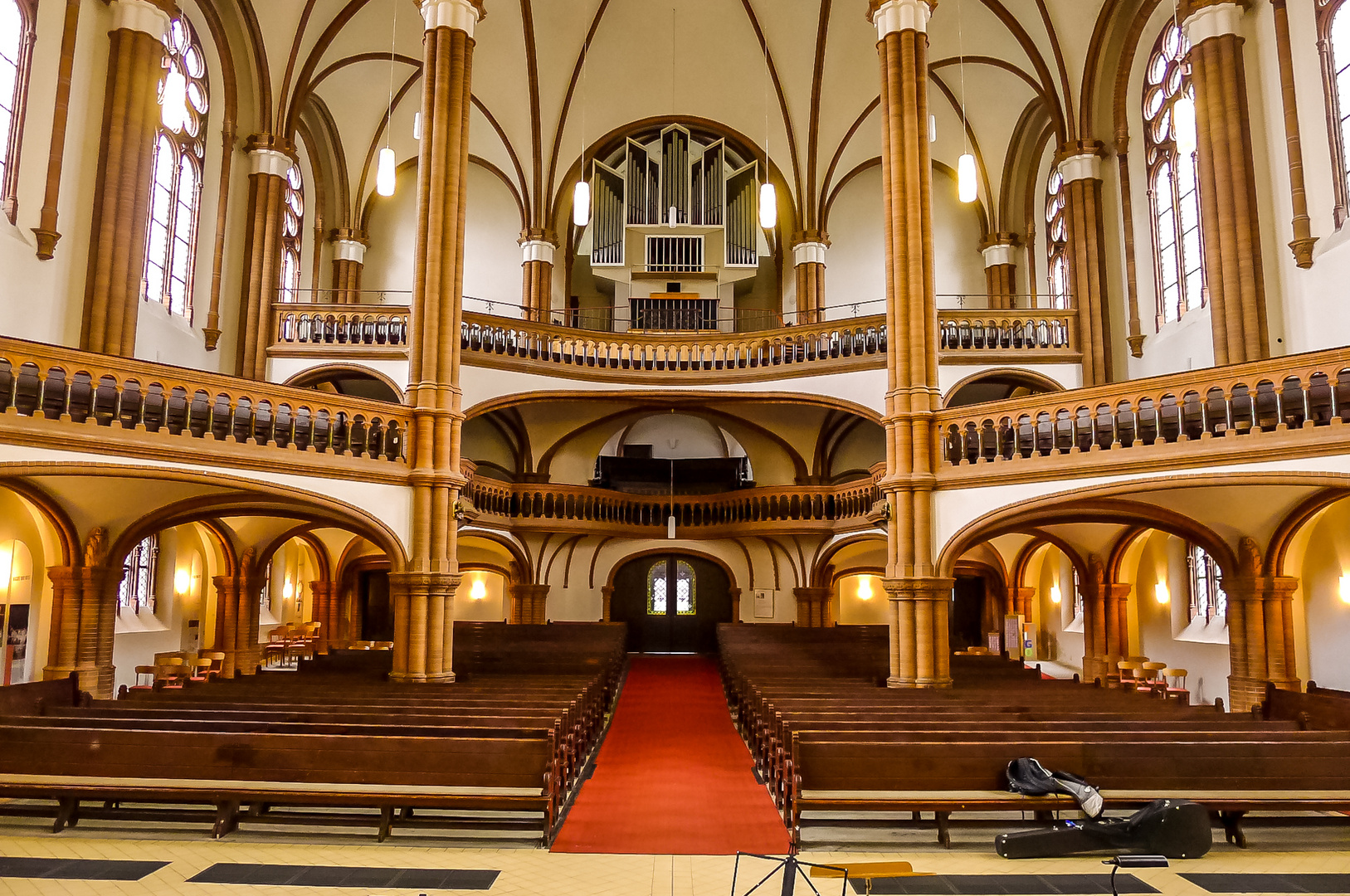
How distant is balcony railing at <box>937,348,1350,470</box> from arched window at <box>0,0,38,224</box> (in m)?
14.1

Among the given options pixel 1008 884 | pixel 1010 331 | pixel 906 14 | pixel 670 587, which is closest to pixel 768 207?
pixel 906 14

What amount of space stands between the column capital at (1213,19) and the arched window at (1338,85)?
132 centimetres

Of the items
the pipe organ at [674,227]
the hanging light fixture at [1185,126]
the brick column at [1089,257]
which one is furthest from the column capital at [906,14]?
the pipe organ at [674,227]

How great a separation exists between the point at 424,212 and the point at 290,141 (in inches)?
314

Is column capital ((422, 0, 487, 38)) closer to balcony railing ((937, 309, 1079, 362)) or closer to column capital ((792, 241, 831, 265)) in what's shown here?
balcony railing ((937, 309, 1079, 362))

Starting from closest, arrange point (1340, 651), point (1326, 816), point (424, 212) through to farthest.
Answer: point (1326, 816) < point (1340, 651) < point (424, 212)

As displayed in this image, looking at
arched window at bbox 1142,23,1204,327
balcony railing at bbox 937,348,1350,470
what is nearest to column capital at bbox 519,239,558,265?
balcony railing at bbox 937,348,1350,470

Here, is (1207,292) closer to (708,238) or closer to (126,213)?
(708,238)

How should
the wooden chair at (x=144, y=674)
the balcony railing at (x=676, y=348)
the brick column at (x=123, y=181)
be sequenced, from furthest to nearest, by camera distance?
the balcony railing at (x=676, y=348) < the wooden chair at (x=144, y=674) < the brick column at (x=123, y=181)

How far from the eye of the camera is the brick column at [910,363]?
45.0 ft

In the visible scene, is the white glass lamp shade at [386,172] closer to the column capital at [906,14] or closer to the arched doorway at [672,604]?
the column capital at [906,14]

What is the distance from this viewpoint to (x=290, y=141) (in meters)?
20.5

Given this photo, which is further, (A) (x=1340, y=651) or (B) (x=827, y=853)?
(A) (x=1340, y=651)

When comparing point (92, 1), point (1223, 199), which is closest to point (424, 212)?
point (92, 1)
